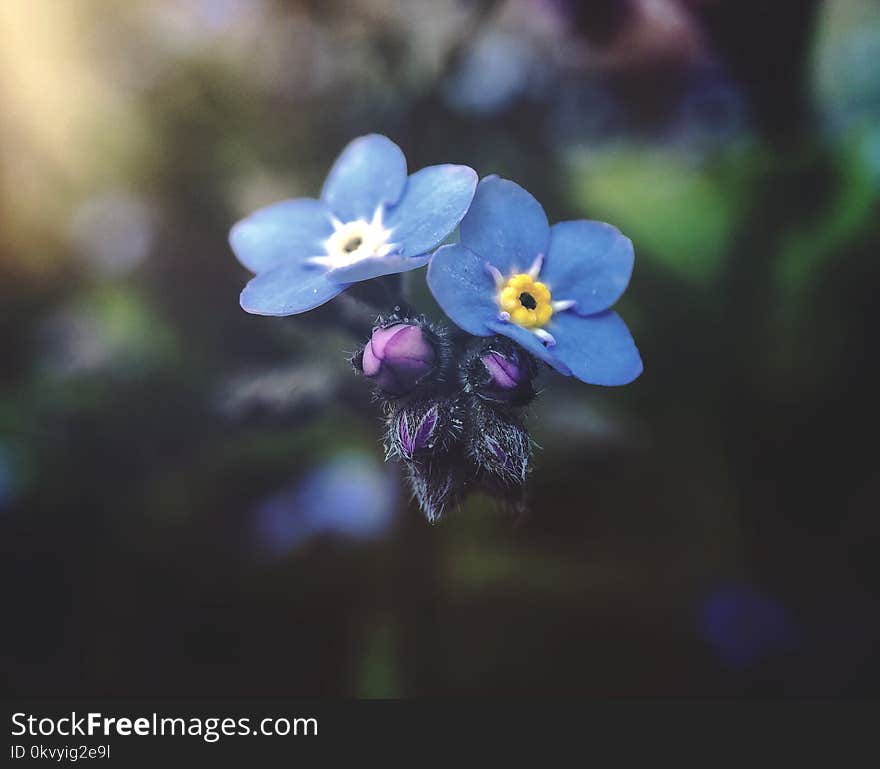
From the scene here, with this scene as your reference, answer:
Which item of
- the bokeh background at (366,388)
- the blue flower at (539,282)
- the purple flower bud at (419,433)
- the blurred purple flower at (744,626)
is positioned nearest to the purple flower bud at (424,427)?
the purple flower bud at (419,433)

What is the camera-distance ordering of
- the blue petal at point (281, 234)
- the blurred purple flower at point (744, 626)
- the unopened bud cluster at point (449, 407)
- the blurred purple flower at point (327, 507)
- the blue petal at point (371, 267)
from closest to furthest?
1. the blue petal at point (371, 267)
2. the unopened bud cluster at point (449, 407)
3. the blue petal at point (281, 234)
4. the blurred purple flower at point (744, 626)
5. the blurred purple flower at point (327, 507)

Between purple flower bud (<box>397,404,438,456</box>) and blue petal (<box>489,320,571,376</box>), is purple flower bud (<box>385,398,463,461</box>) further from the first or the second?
blue petal (<box>489,320,571,376</box>)

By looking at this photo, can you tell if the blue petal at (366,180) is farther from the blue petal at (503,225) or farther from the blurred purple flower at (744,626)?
the blurred purple flower at (744,626)

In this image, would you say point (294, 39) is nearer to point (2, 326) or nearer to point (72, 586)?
point (2, 326)

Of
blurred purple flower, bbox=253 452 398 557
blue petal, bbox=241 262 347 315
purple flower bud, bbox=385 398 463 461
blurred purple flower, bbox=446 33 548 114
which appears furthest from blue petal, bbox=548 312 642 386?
blurred purple flower, bbox=446 33 548 114

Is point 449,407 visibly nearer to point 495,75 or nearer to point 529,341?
point 529,341

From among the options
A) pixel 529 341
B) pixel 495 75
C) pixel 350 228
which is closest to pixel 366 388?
pixel 350 228

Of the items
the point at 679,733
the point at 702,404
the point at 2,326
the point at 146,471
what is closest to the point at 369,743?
the point at 679,733
